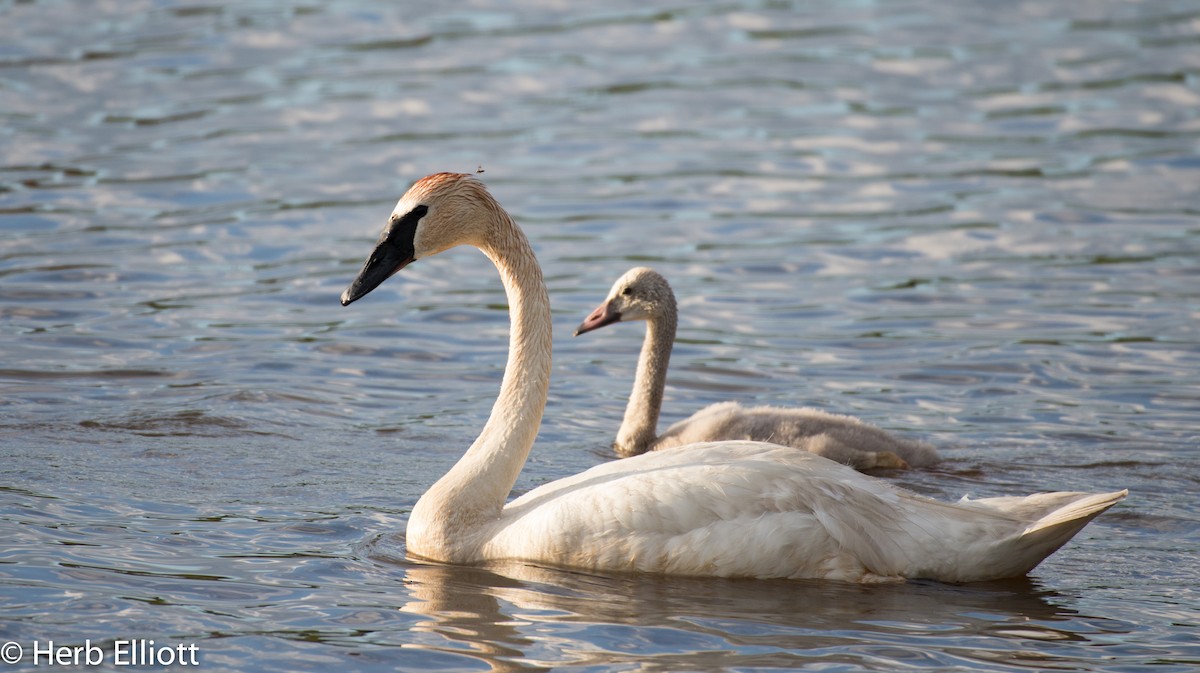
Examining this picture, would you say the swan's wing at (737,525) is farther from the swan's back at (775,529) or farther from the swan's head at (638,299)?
the swan's head at (638,299)

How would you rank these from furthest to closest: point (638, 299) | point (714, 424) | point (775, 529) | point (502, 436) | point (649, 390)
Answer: point (638, 299)
point (649, 390)
point (714, 424)
point (502, 436)
point (775, 529)

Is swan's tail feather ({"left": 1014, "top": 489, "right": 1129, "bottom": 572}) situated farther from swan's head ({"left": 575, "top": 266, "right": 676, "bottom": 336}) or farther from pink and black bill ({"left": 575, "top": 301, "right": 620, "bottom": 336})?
pink and black bill ({"left": 575, "top": 301, "right": 620, "bottom": 336})

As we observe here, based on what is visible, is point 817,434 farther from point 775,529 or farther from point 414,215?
point 414,215

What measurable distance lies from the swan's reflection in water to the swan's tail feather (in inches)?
8.5

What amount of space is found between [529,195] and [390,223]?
9543 millimetres

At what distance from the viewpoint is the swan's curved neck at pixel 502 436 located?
26.7 ft

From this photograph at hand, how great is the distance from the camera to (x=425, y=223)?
823cm

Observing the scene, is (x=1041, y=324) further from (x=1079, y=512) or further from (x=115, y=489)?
(x=115, y=489)

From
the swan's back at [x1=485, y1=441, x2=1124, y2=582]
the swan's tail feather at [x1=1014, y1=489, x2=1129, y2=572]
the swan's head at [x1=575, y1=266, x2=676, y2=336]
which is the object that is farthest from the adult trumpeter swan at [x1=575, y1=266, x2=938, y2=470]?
the swan's tail feather at [x1=1014, y1=489, x2=1129, y2=572]

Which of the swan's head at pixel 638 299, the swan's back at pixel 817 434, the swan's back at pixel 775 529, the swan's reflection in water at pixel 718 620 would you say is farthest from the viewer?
the swan's head at pixel 638 299

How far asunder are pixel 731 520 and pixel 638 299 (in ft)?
12.4

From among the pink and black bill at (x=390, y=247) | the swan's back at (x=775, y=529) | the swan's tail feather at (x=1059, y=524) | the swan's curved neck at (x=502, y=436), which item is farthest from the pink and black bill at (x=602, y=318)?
the swan's tail feather at (x=1059, y=524)

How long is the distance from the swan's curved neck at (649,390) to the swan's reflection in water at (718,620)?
9.24 ft

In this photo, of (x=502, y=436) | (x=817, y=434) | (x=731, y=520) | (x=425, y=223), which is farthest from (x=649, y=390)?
(x=731, y=520)
